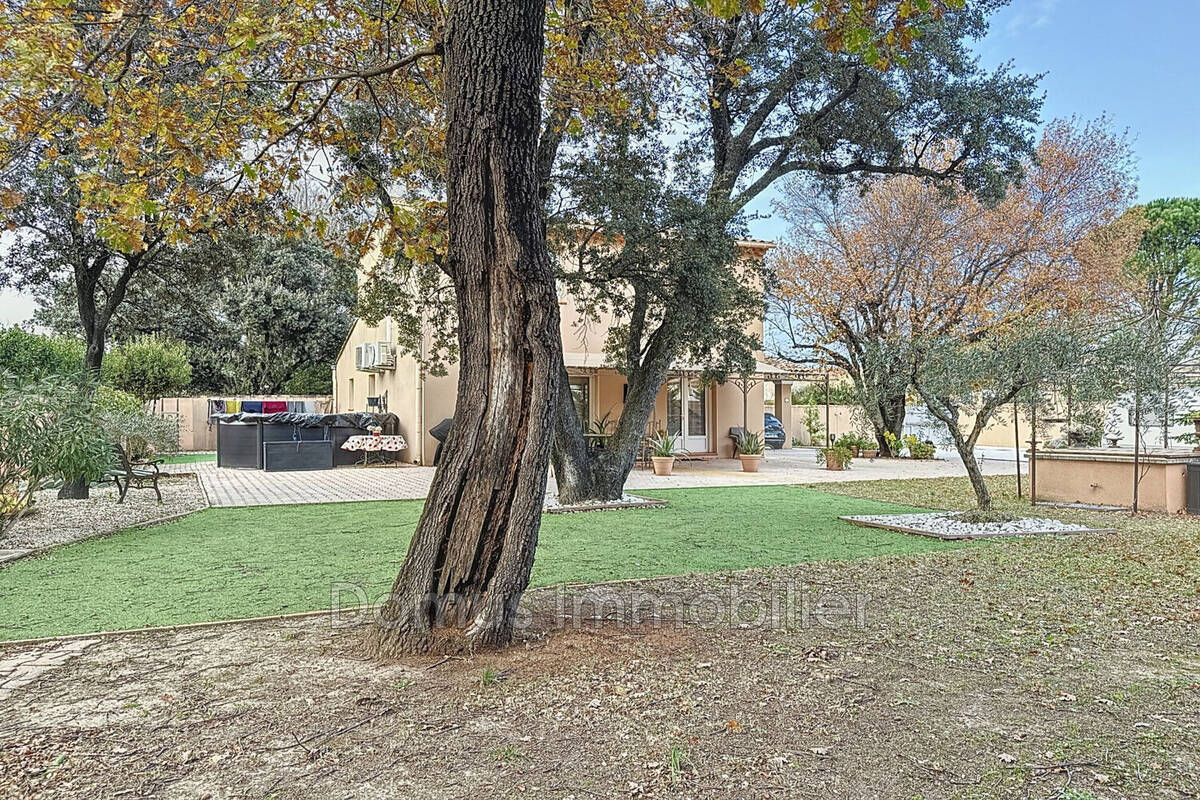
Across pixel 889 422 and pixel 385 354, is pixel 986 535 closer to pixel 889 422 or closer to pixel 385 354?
pixel 889 422

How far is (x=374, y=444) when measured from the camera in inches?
715

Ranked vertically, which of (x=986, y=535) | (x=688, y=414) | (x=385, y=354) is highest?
(x=385, y=354)

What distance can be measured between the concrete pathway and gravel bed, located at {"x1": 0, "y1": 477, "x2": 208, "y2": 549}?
22.4 inches

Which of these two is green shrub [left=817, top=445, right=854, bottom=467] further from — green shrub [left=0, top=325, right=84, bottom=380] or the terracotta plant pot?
green shrub [left=0, top=325, right=84, bottom=380]

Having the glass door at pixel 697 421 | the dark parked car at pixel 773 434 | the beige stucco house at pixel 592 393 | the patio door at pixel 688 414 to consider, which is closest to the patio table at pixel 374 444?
the beige stucco house at pixel 592 393

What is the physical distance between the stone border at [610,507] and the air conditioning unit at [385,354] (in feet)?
35.7

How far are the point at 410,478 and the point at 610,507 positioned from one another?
6206 millimetres

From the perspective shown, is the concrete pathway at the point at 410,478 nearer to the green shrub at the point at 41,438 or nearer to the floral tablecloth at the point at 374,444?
the floral tablecloth at the point at 374,444

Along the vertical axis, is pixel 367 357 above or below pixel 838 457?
above

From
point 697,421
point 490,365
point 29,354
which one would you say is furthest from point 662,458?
point 29,354

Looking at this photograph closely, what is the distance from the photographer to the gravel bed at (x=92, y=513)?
7723mm

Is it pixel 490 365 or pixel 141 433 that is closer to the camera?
pixel 490 365

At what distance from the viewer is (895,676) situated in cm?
359

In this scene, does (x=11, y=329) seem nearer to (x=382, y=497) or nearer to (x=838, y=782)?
(x=382, y=497)
